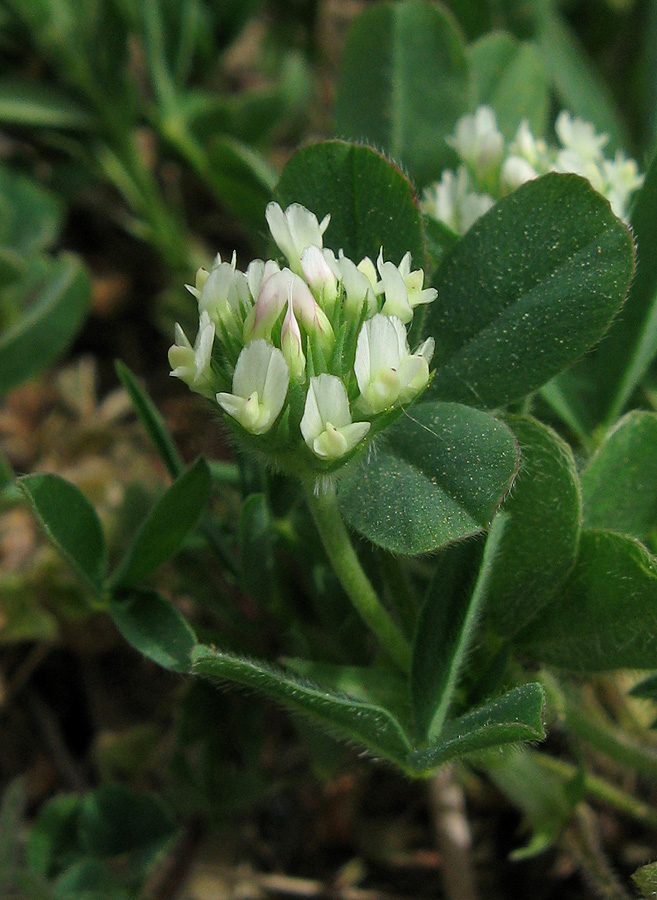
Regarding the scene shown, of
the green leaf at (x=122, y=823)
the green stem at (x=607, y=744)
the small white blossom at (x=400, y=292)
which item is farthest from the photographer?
the green leaf at (x=122, y=823)

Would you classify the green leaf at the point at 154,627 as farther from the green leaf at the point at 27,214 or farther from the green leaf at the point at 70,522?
the green leaf at the point at 27,214

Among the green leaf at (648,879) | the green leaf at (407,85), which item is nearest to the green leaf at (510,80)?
the green leaf at (407,85)

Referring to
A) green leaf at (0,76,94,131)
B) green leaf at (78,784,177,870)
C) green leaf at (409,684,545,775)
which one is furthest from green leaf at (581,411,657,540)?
green leaf at (0,76,94,131)

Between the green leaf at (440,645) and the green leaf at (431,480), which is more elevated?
the green leaf at (431,480)

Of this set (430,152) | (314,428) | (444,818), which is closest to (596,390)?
(430,152)

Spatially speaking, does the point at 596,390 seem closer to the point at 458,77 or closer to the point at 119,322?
the point at 458,77

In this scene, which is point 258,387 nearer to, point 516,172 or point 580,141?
point 516,172
